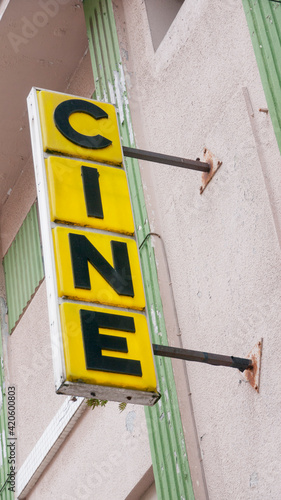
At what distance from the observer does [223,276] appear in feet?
21.7

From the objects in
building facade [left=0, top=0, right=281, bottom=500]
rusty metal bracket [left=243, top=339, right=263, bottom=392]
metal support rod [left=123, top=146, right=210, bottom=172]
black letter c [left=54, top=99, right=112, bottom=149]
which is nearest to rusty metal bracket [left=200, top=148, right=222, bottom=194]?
building facade [left=0, top=0, right=281, bottom=500]

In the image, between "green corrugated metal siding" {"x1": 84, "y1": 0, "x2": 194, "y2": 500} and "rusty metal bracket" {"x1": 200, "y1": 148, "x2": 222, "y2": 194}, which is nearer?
"green corrugated metal siding" {"x1": 84, "y1": 0, "x2": 194, "y2": 500}

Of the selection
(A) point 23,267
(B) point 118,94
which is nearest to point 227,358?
(B) point 118,94

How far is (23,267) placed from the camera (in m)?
11.5

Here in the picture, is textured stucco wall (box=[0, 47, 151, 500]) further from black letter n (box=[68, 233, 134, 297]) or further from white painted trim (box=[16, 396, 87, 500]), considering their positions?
black letter n (box=[68, 233, 134, 297])

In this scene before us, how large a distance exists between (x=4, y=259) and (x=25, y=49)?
3.04 m

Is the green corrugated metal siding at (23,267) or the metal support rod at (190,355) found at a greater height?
the green corrugated metal siding at (23,267)

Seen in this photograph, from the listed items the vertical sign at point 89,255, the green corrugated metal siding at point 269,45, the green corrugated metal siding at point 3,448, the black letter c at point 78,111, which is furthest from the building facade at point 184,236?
the black letter c at point 78,111

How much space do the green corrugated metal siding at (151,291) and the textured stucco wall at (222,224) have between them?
13 centimetres

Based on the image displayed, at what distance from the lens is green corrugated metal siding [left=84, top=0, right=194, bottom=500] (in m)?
6.69

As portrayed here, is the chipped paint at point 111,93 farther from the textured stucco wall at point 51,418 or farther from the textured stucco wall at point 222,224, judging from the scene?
the textured stucco wall at point 51,418

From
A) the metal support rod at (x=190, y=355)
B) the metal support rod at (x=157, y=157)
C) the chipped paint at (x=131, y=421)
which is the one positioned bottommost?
the metal support rod at (x=190, y=355)

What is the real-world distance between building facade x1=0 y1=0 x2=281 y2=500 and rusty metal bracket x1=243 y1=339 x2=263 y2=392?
52 mm

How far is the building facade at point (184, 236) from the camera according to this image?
20.3ft
